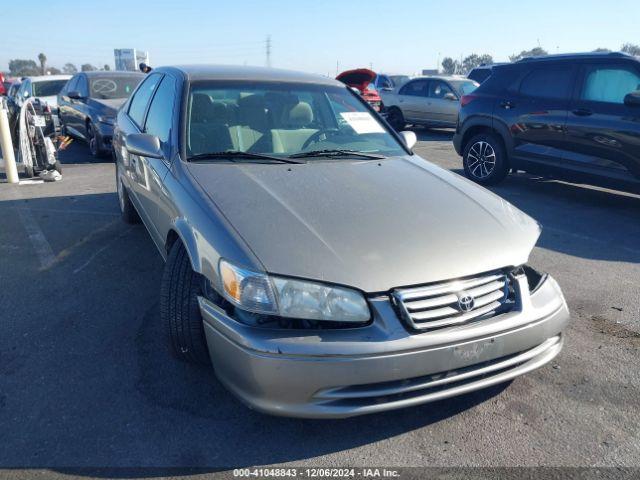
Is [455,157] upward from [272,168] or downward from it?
downward

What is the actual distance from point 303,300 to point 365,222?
588 millimetres

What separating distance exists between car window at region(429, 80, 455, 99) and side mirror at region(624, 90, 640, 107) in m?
8.28

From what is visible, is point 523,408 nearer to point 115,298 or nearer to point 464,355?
point 464,355

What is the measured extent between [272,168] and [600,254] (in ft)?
11.2

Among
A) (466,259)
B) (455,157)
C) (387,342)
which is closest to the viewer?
(387,342)

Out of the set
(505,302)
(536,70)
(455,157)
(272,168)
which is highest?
(536,70)

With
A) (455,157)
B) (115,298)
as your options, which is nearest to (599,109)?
(455,157)

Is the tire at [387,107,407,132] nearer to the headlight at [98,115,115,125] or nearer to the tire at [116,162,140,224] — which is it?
the headlight at [98,115,115,125]

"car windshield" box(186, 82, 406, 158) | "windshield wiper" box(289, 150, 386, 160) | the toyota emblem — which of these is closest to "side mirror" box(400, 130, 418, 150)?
"car windshield" box(186, 82, 406, 158)

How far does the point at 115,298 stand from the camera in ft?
12.3

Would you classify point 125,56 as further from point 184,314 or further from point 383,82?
point 184,314

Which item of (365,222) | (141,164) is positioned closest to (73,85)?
(141,164)

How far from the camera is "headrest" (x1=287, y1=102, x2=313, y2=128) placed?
11.8 feet

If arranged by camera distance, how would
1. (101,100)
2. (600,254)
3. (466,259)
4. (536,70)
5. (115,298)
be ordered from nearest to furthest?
(466,259)
(115,298)
(600,254)
(536,70)
(101,100)
